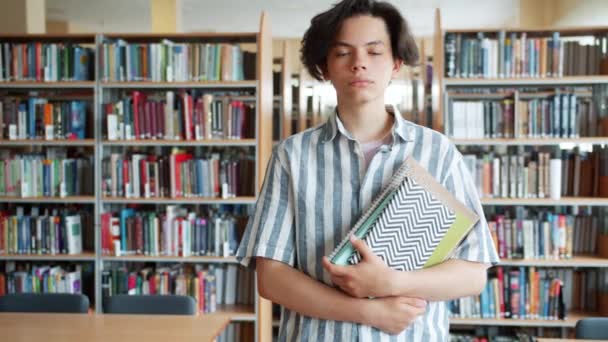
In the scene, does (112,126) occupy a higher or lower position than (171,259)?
higher

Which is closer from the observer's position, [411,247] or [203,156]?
[411,247]

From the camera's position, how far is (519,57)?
11.7 feet

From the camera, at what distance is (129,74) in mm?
3707

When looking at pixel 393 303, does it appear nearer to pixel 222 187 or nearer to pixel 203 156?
pixel 222 187

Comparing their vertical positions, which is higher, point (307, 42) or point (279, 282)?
point (307, 42)

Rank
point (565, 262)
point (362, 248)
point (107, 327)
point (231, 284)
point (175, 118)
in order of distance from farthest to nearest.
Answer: point (231, 284) → point (175, 118) → point (565, 262) → point (107, 327) → point (362, 248)

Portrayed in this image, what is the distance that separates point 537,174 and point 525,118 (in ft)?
1.23

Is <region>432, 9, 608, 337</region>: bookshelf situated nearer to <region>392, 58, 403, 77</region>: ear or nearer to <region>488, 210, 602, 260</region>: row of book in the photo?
<region>488, 210, 602, 260</region>: row of book

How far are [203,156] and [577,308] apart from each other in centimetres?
277

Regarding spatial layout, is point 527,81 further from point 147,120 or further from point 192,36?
point 147,120

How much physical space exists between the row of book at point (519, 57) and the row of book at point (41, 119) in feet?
8.29

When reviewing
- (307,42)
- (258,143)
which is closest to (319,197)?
(307,42)

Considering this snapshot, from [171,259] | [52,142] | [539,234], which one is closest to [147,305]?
[171,259]

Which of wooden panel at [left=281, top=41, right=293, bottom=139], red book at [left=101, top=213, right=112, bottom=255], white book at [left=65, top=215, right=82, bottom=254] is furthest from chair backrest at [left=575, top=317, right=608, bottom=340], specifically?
white book at [left=65, top=215, right=82, bottom=254]
